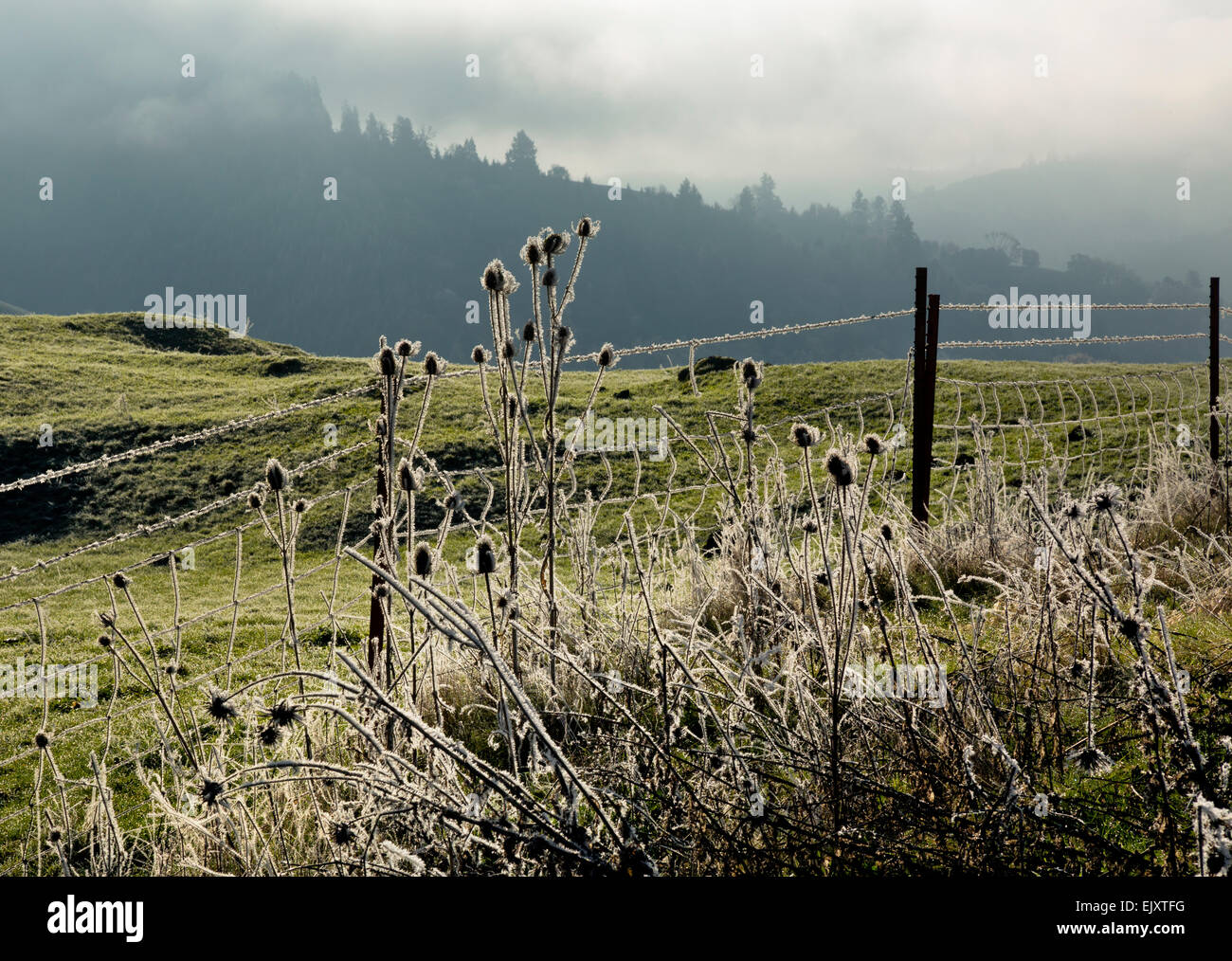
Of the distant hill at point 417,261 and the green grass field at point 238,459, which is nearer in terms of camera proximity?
the green grass field at point 238,459

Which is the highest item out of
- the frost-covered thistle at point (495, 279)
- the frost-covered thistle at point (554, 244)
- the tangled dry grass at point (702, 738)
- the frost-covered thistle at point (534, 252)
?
the frost-covered thistle at point (554, 244)

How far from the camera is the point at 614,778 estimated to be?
247 centimetres

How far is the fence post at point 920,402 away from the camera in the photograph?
6.18 metres

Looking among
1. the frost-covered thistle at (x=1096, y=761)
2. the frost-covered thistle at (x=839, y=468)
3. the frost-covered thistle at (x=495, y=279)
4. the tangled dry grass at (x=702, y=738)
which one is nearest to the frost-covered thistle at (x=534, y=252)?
the tangled dry grass at (x=702, y=738)

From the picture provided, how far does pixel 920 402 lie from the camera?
6.23m

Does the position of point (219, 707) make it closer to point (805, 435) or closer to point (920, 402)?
point (805, 435)

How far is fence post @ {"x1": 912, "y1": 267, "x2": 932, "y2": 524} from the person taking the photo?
20.3 feet

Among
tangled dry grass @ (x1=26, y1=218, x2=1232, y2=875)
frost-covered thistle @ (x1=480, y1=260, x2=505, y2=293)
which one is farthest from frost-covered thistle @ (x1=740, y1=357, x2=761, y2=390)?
frost-covered thistle @ (x1=480, y1=260, x2=505, y2=293)

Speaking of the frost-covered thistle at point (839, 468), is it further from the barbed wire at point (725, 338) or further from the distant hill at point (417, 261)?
the distant hill at point (417, 261)

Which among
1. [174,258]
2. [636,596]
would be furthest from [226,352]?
[174,258]

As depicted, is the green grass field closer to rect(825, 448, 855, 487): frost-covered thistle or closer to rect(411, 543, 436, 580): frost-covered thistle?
rect(411, 543, 436, 580): frost-covered thistle

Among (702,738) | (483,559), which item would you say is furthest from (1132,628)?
(483,559)

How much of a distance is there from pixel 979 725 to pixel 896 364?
67.2 ft
